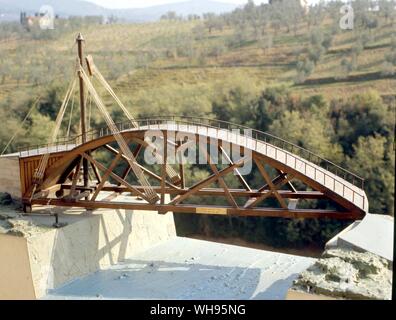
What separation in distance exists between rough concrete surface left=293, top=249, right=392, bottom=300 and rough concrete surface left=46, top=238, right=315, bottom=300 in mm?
2345

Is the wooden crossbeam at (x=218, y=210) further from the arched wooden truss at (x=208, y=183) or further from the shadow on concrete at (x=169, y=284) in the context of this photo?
the shadow on concrete at (x=169, y=284)

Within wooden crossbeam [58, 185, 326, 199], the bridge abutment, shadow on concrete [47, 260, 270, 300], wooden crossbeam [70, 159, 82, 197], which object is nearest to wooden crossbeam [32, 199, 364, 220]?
wooden crossbeam [70, 159, 82, 197]

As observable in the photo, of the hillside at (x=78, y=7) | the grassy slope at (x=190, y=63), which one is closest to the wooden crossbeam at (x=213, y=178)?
the grassy slope at (x=190, y=63)

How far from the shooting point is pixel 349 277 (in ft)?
38.6

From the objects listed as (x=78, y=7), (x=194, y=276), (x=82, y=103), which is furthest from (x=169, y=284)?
(x=78, y=7)

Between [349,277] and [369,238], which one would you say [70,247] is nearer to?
[349,277]

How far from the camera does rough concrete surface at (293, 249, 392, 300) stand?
1120 cm

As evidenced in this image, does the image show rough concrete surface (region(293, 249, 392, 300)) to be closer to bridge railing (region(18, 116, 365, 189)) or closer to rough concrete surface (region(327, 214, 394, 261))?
rough concrete surface (region(327, 214, 394, 261))

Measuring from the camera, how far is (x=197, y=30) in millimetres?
74312

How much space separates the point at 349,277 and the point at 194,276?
17.8 ft

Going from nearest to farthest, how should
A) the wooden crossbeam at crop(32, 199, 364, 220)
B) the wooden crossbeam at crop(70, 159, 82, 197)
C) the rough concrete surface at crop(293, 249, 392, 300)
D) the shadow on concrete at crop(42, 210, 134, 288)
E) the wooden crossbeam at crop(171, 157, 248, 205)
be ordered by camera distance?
the rough concrete surface at crop(293, 249, 392, 300)
the wooden crossbeam at crop(32, 199, 364, 220)
the wooden crossbeam at crop(171, 157, 248, 205)
the shadow on concrete at crop(42, 210, 134, 288)
the wooden crossbeam at crop(70, 159, 82, 197)

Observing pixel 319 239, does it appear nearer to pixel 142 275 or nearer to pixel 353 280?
pixel 142 275
